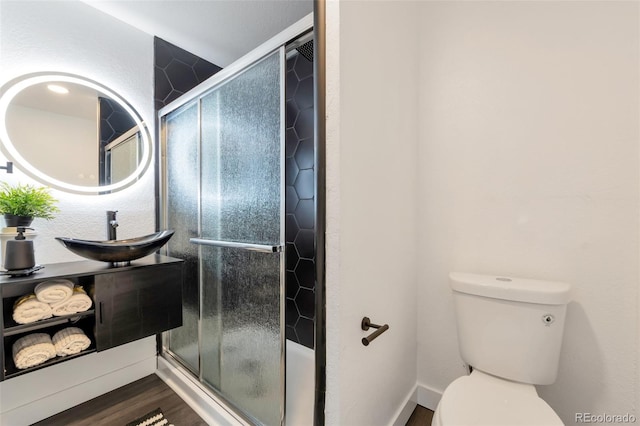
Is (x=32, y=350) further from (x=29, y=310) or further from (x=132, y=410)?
(x=132, y=410)

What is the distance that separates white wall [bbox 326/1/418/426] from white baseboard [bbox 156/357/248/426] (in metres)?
0.68

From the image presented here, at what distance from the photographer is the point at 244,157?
1251 millimetres

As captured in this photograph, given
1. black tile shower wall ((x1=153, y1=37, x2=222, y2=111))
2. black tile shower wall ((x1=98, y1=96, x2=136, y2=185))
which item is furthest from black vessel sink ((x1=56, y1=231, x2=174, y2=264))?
black tile shower wall ((x1=153, y1=37, x2=222, y2=111))

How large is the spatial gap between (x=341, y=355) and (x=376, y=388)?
0.36m

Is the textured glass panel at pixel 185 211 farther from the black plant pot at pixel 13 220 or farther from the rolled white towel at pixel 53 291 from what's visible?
the black plant pot at pixel 13 220

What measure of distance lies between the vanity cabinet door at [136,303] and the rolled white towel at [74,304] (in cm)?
4

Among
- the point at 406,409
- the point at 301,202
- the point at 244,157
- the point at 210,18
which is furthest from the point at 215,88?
the point at 406,409

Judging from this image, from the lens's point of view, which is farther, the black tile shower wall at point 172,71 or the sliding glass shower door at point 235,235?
the black tile shower wall at point 172,71

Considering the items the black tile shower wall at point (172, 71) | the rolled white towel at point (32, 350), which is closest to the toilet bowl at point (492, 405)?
the rolled white towel at point (32, 350)

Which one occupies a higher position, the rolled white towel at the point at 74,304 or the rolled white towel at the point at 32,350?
the rolled white towel at the point at 74,304

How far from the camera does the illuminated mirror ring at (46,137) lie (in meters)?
1.33

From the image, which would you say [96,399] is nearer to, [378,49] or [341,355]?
[341,355]

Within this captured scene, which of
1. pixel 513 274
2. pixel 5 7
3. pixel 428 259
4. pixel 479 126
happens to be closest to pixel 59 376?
pixel 5 7

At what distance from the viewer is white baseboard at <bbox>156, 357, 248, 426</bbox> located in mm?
1289
